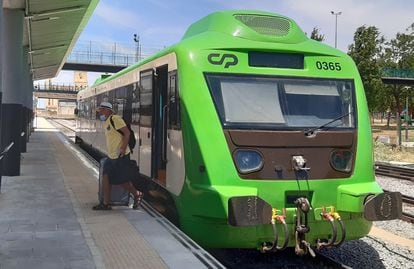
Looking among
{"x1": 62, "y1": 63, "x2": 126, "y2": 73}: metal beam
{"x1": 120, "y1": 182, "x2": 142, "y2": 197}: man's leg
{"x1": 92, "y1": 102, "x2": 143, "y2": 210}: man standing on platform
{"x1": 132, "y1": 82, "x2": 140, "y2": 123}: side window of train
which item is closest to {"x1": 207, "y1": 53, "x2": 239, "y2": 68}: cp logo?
{"x1": 92, "y1": 102, "x2": 143, "y2": 210}: man standing on platform

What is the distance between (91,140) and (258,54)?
14.0 metres

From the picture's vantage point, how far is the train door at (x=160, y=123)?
8.28 metres

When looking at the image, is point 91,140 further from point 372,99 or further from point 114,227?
point 372,99

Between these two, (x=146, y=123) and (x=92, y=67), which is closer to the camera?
(x=146, y=123)

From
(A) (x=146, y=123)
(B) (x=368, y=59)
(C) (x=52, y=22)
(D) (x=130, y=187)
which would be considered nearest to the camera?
(D) (x=130, y=187)

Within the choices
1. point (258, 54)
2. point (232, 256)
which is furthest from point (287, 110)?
point (232, 256)

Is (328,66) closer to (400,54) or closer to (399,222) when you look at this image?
(399,222)

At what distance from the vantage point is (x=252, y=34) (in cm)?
738

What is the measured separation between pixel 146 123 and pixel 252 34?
10.2 feet

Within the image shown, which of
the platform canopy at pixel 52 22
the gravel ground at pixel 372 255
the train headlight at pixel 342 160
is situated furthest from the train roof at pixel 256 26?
the platform canopy at pixel 52 22

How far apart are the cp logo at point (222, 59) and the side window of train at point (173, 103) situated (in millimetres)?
667

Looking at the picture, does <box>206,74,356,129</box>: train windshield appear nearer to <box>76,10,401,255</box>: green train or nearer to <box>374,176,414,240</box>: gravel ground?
<box>76,10,401,255</box>: green train

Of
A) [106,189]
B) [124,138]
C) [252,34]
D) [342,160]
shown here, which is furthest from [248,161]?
[106,189]

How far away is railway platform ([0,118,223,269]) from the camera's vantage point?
18.5 feet
